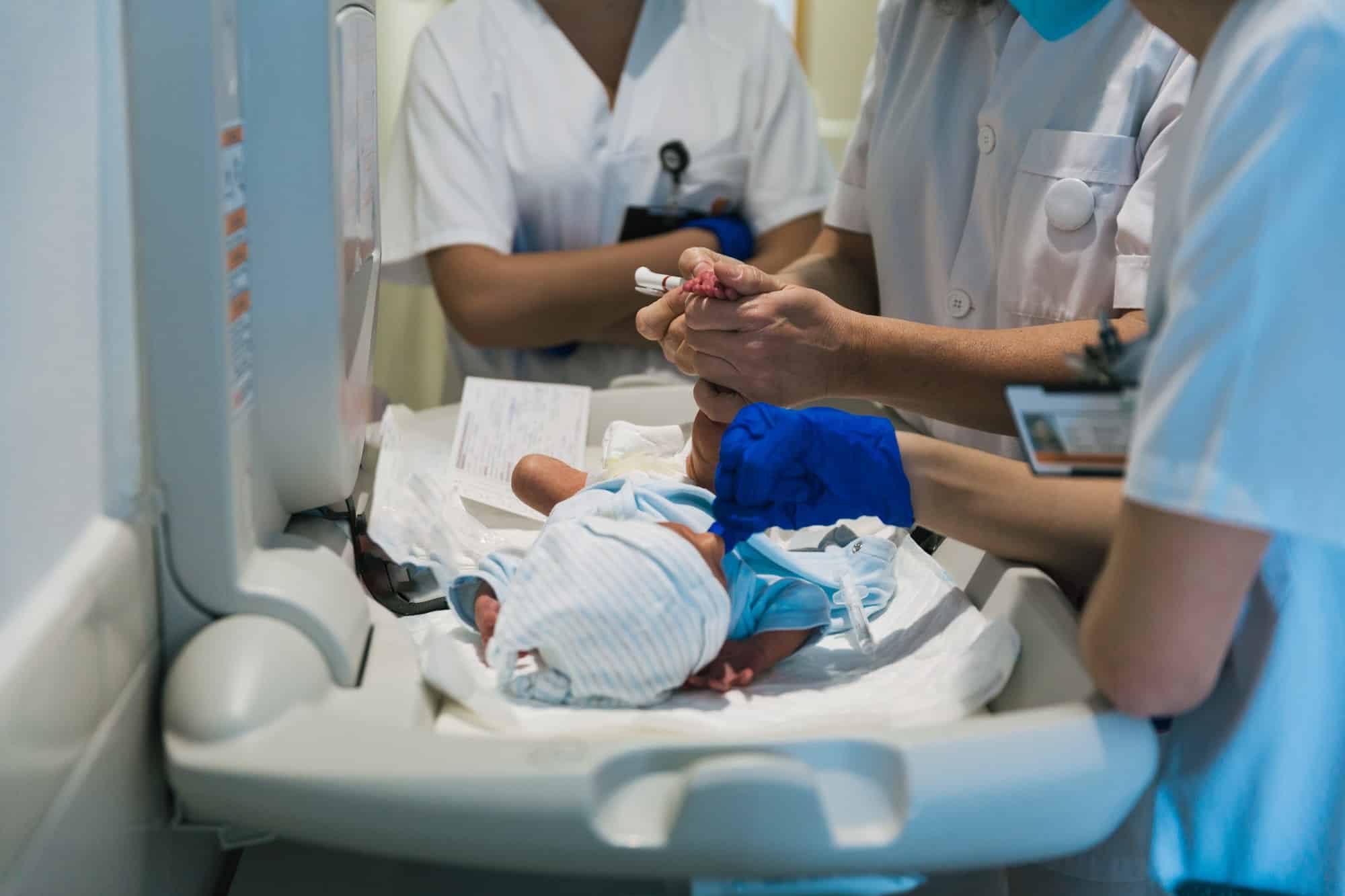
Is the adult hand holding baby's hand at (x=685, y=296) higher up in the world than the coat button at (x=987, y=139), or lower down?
lower down

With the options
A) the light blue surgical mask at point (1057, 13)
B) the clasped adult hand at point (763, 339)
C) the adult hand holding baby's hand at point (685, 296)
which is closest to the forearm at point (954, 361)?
the clasped adult hand at point (763, 339)

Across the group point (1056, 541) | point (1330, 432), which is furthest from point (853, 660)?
point (1330, 432)

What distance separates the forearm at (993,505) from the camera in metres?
0.84

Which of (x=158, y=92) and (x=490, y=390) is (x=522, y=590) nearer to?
(x=158, y=92)

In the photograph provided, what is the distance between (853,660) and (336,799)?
407 mm

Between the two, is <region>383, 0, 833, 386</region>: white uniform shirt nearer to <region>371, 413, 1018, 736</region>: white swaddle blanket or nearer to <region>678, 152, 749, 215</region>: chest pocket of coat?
<region>678, 152, 749, 215</region>: chest pocket of coat

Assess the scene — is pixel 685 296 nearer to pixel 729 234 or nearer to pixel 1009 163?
pixel 1009 163

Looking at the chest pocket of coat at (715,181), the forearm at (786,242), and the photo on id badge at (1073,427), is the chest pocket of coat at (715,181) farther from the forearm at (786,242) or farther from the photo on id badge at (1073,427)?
the photo on id badge at (1073,427)

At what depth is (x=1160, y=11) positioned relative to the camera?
27.5 inches

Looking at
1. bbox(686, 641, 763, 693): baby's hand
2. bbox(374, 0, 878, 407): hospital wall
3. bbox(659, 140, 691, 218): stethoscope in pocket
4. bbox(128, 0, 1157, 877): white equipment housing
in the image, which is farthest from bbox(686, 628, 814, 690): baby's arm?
Result: bbox(374, 0, 878, 407): hospital wall

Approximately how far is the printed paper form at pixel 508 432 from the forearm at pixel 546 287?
0.31 m

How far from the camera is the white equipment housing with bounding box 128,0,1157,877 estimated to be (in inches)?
25.5

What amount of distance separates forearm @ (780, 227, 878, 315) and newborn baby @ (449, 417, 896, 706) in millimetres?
499

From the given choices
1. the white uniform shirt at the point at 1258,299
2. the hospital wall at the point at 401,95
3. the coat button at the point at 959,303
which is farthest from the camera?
the hospital wall at the point at 401,95
